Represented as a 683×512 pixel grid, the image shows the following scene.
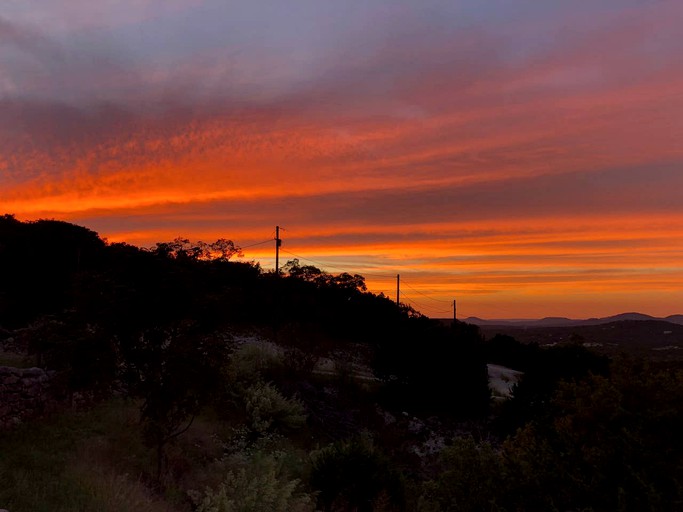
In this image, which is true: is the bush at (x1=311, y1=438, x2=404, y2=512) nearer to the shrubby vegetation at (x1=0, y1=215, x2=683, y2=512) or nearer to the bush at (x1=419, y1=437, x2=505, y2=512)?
the shrubby vegetation at (x1=0, y1=215, x2=683, y2=512)

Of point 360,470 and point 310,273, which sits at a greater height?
point 310,273

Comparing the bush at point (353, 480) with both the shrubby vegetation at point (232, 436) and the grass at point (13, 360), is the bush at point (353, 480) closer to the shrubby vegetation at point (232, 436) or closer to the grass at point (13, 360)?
the shrubby vegetation at point (232, 436)

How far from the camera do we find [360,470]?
1384 centimetres

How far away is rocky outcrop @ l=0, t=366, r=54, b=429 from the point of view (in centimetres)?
1258

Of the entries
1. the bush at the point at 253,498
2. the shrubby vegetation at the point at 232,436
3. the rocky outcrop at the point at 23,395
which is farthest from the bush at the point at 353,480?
the rocky outcrop at the point at 23,395

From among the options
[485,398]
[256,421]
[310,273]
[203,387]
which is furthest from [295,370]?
[310,273]

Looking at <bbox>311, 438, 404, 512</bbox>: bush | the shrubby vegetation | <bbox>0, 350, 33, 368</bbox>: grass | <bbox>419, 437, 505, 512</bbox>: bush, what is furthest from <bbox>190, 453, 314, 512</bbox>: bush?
<bbox>0, 350, 33, 368</bbox>: grass

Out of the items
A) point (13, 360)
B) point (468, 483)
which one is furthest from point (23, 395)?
point (468, 483)

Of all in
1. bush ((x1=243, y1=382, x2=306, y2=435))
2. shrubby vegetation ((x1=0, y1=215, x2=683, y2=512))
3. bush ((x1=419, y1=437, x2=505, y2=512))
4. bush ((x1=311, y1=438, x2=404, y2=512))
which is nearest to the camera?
shrubby vegetation ((x1=0, y1=215, x2=683, y2=512))

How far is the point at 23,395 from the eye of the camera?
13.2m

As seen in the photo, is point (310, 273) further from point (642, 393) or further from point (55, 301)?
point (642, 393)

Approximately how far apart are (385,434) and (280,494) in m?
13.1

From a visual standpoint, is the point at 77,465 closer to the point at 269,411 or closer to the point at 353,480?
the point at 353,480

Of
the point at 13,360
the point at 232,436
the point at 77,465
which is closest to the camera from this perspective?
the point at 77,465
